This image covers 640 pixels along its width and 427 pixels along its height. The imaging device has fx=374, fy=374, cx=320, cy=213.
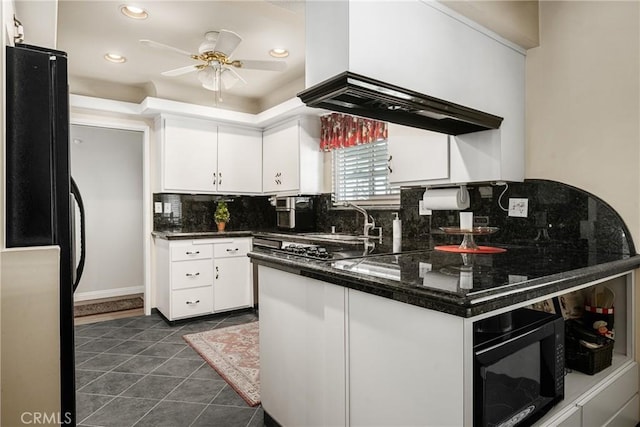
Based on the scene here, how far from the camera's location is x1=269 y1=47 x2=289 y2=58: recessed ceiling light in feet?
10.9

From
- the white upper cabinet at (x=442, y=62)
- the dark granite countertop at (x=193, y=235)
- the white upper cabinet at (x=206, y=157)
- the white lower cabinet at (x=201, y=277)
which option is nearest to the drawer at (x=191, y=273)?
the white lower cabinet at (x=201, y=277)

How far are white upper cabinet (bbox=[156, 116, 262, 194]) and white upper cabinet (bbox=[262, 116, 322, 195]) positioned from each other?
0.35 meters

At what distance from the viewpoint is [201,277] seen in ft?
13.0

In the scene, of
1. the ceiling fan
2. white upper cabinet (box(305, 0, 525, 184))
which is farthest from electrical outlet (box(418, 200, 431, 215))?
the ceiling fan

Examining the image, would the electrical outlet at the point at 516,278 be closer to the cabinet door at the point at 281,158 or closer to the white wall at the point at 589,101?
the white wall at the point at 589,101

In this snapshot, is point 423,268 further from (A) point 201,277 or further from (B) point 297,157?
(A) point 201,277

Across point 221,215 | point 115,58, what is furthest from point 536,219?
point 115,58

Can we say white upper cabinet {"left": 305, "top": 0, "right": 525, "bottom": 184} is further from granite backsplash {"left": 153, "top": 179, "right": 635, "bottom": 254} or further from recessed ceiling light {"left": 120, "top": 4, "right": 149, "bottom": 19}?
recessed ceiling light {"left": 120, "top": 4, "right": 149, "bottom": 19}

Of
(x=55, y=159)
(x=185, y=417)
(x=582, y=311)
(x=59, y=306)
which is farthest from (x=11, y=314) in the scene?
(x=582, y=311)

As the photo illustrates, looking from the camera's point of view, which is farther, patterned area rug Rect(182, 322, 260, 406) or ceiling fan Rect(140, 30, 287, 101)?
ceiling fan Rect(140, 30, 287, 101)

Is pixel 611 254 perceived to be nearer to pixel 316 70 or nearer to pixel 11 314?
pixel 316 70

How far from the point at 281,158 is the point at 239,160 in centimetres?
56

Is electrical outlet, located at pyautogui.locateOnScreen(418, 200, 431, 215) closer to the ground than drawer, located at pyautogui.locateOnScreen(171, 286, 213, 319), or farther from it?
farther from it

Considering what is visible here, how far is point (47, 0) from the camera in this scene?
1671 millimetres
